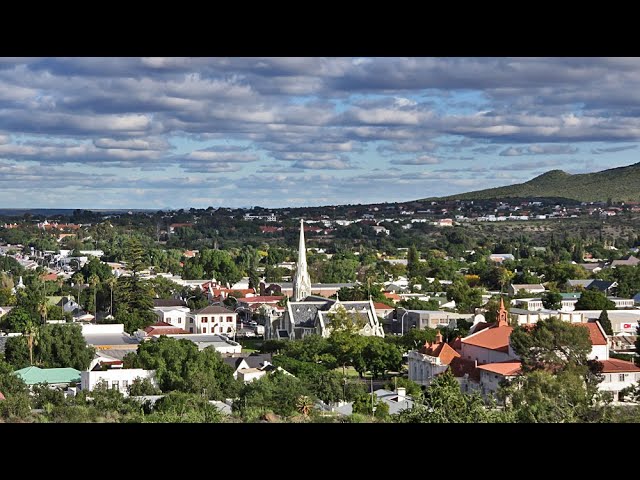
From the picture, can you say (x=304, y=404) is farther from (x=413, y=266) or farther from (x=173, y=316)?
(x=413, y=266)

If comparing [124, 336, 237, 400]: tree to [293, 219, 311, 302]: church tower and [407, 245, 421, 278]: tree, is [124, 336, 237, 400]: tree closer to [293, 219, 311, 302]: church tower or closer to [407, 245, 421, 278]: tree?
[293, 219, 311, 302]: church tower

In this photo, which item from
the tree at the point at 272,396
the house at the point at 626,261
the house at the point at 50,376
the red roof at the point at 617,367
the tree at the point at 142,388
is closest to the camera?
the tree at the point at 272,396

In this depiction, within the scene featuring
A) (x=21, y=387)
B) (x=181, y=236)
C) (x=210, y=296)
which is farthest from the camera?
(x=181, y=236)

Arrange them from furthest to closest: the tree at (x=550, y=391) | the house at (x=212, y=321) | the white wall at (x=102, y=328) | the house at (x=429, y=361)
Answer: the house at (x=212, y=321), the white wall at (x=102, y=328), the house at (x=429, y=361), the tree at (x=550, y=391)

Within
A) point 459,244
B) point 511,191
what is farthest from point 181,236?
point 511,191

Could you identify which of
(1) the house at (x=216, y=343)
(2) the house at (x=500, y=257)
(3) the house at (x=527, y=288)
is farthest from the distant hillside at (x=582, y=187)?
(1) the house at (x=216, y=343)

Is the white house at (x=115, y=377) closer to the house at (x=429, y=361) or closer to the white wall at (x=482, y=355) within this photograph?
the house at (x=429, y=361)

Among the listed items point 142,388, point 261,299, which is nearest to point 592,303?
point 261,299
